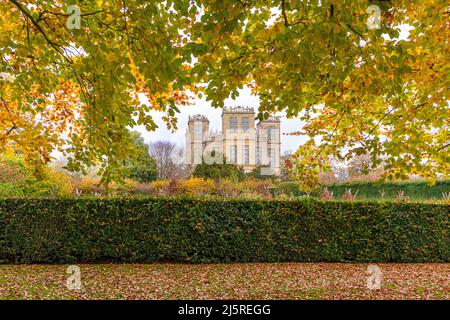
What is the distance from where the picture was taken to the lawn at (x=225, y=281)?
17.7ft

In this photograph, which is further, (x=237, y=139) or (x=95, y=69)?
(x=237, y=139)

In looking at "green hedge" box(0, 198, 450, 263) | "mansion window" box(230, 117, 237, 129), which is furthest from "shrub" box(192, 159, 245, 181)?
"mansion window" box(230, 117, 237, 129)

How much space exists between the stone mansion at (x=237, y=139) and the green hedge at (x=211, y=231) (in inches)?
1037

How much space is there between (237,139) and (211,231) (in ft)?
94.5

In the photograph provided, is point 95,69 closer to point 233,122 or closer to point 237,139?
point 237,139

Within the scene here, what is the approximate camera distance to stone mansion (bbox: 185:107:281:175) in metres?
36.3

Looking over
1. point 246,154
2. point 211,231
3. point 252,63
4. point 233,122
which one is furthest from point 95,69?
point 233,122

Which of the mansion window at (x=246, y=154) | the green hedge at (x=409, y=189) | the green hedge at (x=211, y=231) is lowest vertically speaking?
the green hedge at (x=211, y=231)

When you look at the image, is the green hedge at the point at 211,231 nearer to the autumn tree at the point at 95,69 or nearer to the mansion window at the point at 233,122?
the autumn tree at the point at 95,69

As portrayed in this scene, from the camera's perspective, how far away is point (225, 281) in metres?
6.22

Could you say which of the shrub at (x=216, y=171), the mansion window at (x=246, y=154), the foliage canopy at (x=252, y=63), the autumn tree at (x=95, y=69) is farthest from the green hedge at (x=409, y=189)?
the mansion window at (x=246, y=154)

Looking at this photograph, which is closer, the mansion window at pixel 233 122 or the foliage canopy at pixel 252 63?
the foliage canopy at pixel 252 63

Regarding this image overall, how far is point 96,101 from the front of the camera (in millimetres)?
4527
